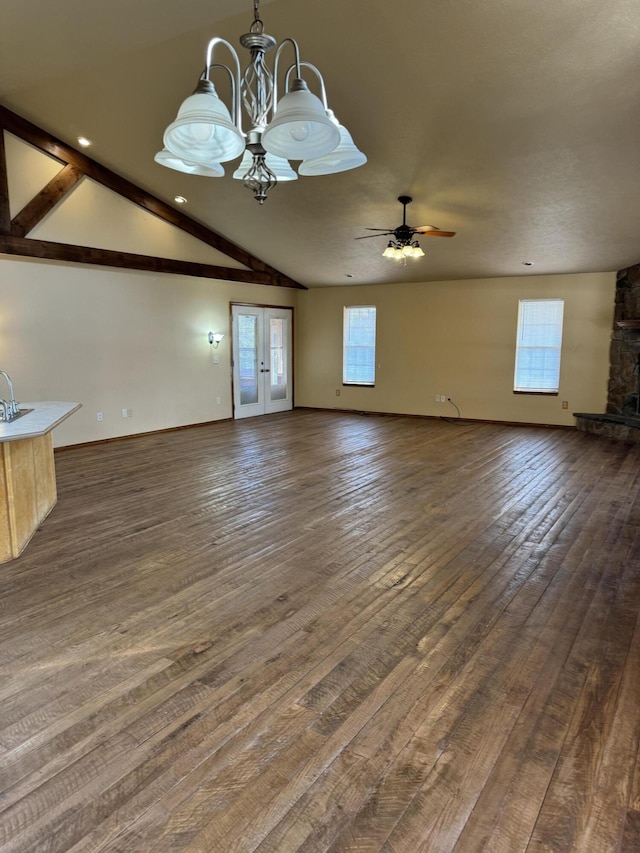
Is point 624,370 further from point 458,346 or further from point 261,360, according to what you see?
point 261,360

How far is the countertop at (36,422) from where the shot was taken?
3.17 m

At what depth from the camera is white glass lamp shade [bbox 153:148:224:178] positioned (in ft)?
9.09

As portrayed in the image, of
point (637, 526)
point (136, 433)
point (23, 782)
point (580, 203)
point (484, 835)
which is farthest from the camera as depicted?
point (136, 433)

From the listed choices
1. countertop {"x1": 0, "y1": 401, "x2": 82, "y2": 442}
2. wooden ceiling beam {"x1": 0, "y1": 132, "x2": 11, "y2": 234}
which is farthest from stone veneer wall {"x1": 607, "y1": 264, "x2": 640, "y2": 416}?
wooden ceiling beam {"x1": 0, "y1": 132, "x2": 11, "y2": 234}

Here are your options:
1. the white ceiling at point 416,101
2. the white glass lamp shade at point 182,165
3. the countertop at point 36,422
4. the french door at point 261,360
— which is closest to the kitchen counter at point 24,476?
the countertop at point 36,422

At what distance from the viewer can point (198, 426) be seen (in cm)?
869

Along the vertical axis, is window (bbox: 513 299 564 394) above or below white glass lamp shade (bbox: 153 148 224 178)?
below

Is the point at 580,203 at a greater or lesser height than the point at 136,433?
greater

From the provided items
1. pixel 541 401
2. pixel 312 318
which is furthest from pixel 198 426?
pixel 541 401

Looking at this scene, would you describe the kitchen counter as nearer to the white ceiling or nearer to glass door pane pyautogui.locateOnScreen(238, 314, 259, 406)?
the white ceiling

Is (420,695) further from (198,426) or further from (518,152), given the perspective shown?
(198,426)

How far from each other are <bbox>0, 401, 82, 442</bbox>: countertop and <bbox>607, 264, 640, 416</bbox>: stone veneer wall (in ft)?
24.6

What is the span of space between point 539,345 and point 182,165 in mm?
7278

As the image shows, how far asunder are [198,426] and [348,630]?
6533 millimetres
